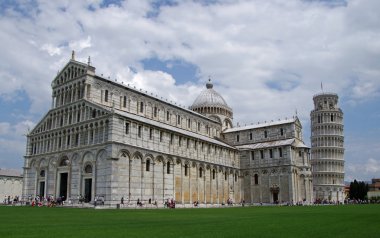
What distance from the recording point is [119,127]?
1770 inches

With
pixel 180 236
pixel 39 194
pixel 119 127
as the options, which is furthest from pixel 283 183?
pixel 180 236

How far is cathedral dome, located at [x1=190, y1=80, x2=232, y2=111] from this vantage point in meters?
82.2

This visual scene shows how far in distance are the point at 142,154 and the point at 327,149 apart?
70.6m

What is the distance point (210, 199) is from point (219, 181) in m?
4.48

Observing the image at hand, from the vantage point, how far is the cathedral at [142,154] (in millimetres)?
45312

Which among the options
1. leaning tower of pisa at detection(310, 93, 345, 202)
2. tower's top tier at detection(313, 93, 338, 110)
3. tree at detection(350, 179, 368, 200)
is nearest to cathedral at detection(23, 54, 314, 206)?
leaning tower of pisa at detection(310, 93, 345, 202)

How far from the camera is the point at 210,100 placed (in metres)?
82.9

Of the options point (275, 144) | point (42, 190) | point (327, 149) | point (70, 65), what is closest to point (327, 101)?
point (327, 149)

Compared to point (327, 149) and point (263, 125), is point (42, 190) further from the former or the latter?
point (327, 149)

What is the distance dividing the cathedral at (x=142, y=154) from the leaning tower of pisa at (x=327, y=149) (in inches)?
1287

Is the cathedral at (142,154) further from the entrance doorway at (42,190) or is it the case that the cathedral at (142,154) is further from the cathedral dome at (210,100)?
the cathedral dome at (210,100)

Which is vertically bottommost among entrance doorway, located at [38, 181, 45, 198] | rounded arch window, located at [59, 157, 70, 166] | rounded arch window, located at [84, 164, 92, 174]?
entrance doorway, located at [38, 181, 45, 198]

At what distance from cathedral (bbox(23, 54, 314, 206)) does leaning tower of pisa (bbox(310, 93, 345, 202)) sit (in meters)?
32.7

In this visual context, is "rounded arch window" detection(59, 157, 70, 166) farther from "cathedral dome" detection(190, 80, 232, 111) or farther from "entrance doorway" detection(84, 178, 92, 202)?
"cathedral dome" detection(190, 80, 232, 111)
